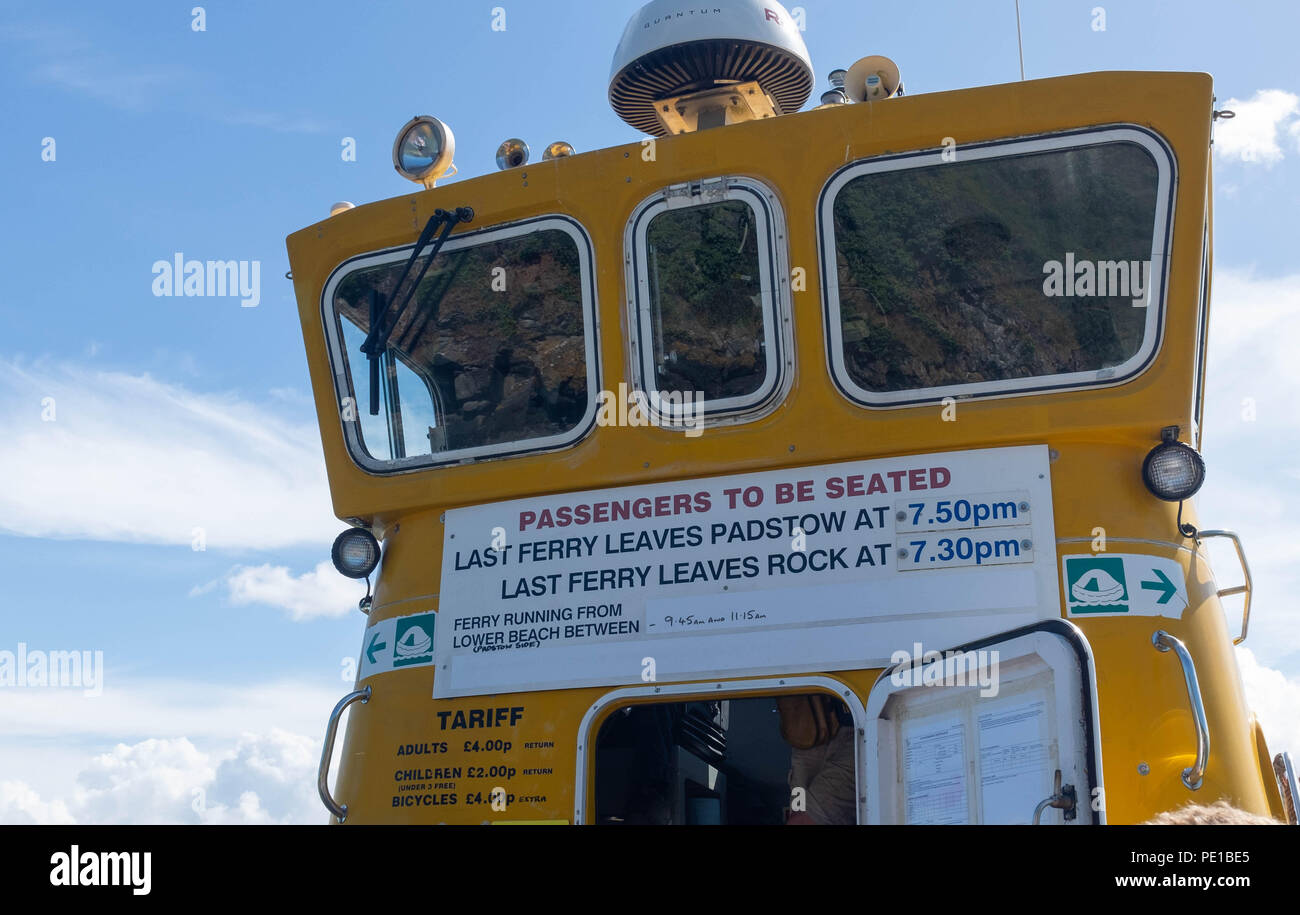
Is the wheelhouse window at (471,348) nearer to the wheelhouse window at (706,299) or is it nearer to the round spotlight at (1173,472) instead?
the wheelhouse window at (706,299)

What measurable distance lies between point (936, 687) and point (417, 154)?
3414 mm

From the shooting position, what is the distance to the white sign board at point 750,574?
14.7 feet

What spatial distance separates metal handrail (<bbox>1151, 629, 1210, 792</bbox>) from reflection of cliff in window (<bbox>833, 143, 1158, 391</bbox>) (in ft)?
3.47

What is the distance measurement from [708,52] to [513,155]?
3.19 feet

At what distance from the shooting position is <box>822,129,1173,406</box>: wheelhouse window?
4.70 meters

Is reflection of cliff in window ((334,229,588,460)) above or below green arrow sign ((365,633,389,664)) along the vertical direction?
above

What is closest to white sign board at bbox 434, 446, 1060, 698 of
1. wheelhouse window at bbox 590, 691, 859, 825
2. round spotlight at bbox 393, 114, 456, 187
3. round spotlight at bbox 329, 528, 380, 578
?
wheelhouse window at bbox 590, 691, 859, 825

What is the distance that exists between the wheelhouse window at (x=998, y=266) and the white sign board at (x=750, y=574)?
1.17 ft

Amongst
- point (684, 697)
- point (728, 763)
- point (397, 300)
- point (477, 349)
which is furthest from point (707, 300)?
point (728, 763)

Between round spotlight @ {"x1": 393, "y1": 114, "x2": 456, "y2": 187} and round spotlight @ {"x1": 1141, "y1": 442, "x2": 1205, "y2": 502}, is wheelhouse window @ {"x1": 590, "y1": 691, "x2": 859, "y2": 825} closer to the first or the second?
round spotlight @ {"x1": 1141, "y1": 442, "x2": 1205, "y2": 502}

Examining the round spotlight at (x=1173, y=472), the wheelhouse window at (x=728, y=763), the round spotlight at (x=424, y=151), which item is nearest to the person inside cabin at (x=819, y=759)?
the wheelhouse window at (x=728, y=763)
